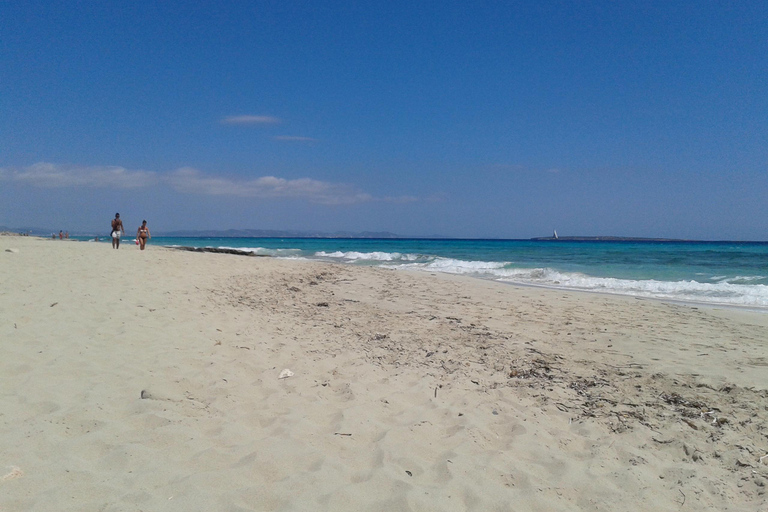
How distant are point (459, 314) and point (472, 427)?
13.2 feet

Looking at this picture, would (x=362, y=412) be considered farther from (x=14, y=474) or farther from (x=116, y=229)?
(x=116, y=229)

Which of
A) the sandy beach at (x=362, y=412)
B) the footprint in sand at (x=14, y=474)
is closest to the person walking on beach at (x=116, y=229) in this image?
the sandy beach at (x=362, y=412)

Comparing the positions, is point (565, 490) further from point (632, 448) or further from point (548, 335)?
point (548, 335)

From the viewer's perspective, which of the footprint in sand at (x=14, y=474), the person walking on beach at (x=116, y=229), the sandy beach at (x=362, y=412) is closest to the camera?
the footprint in sand at (x=14, y=474)

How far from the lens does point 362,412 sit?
337 cm

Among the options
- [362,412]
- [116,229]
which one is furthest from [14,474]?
[116,229]

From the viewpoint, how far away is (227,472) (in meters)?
2.43

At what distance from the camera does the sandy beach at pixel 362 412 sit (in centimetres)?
236

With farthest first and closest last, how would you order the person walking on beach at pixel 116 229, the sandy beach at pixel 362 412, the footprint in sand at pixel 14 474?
the person walking on beach at pixel 116 229
the sandy beach at pixel 362 412
the footprint in sand at pixel 14 474

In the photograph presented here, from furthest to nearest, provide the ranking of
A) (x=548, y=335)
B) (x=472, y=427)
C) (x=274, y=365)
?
(x=548, y=335)
(x=274, y=365)
(x=472, y=427)

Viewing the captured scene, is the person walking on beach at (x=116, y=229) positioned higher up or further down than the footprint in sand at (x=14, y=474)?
higher up

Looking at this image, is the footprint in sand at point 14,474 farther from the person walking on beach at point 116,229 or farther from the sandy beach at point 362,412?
the person walking on beach at point 116,229

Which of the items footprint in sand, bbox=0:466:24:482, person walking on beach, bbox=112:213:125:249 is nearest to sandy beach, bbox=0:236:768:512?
footprint in sand, bbox=0:466:24:482

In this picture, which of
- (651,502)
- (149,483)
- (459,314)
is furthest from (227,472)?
(459,314)
